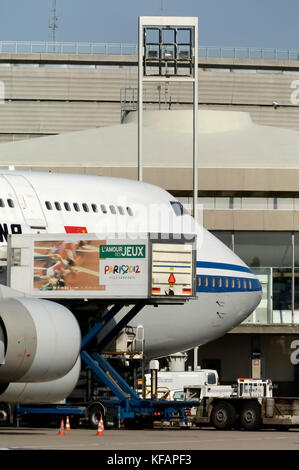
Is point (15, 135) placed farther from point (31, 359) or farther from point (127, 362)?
point (31, 359)

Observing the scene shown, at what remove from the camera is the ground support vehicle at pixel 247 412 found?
30516 millimetres

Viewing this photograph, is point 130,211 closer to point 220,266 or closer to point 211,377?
point 220,266

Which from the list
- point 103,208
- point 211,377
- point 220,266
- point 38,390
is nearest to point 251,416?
point 220,266

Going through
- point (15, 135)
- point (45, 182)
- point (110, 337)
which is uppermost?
point (15, 135)

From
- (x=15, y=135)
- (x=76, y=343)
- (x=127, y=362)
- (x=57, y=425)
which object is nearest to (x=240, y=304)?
(x=127, y=362)

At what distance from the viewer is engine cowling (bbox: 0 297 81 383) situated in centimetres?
1683

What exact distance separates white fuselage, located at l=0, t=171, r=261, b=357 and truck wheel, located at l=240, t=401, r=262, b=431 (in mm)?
2200

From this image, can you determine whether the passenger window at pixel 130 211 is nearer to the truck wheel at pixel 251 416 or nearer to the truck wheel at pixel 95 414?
the truck wheel at pixel 95 414

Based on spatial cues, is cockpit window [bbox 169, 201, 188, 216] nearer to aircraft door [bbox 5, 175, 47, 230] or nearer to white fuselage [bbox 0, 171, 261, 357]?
white fuselage [bbox 0, 171, 261, 357]

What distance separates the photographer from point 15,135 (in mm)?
83500

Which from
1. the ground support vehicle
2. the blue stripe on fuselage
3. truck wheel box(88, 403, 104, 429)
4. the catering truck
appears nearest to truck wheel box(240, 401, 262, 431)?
the ground support vehicle

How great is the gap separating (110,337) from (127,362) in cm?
200

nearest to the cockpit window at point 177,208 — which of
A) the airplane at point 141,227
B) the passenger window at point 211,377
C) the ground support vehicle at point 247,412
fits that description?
the airplane at point 141,227

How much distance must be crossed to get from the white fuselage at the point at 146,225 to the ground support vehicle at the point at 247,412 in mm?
1801
